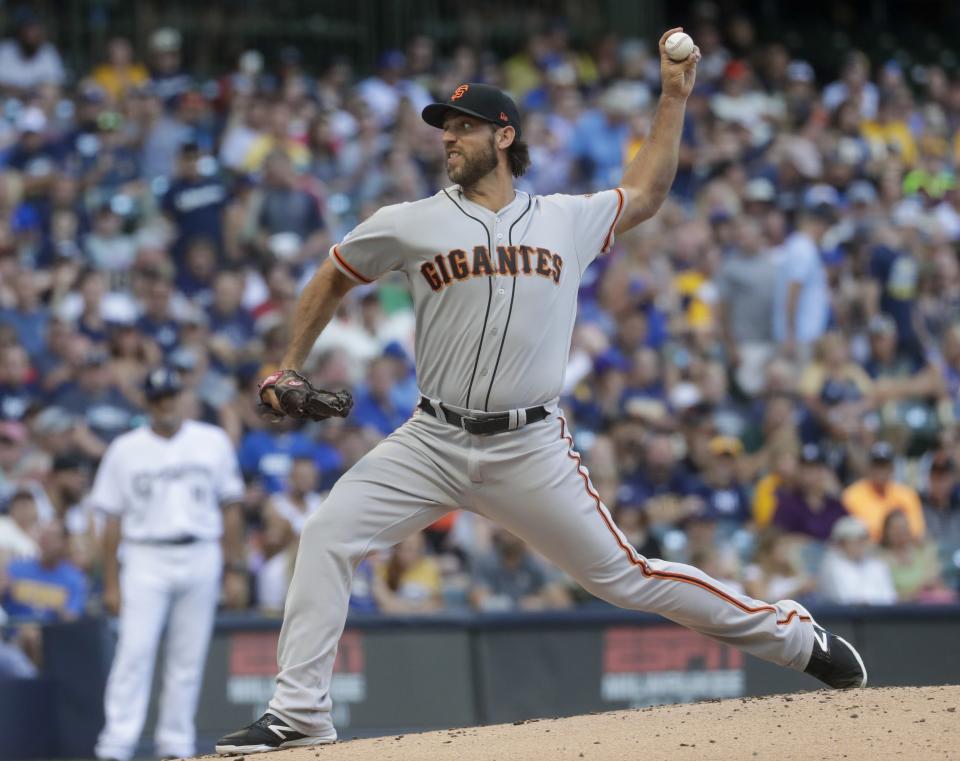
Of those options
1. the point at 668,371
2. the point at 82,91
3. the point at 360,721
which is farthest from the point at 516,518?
the point at 82,91

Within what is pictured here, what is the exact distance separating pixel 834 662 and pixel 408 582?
4.48 meters

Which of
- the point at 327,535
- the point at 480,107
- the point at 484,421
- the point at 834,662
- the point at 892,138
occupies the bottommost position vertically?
the point at 834,662

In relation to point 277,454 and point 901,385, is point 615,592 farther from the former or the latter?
point 901,385

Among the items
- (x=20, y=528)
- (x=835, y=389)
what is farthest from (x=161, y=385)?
(x=835, y=389)

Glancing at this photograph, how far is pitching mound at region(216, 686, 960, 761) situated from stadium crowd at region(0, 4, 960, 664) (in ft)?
14.1

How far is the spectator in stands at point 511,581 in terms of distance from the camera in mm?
9742

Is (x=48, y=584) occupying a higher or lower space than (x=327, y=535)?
lower

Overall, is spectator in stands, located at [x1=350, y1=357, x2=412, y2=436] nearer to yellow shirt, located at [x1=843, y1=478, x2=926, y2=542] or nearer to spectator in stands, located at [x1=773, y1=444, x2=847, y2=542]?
spectator in stands, located at [x1=773, y1=444, x2=847, y2=542]

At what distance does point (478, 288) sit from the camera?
4.98 meters

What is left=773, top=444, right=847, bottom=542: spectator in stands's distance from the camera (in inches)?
405

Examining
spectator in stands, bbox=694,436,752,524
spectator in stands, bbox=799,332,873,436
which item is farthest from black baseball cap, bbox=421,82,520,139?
spectator in stands, bbox=799,332,873,436

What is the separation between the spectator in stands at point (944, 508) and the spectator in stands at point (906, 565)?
0.30 m

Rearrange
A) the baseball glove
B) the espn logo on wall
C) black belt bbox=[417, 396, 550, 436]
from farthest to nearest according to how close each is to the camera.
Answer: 1. the espn logo on wall
2. black belt bbox=[417, 396, 550, 436]
3. the baseball glove

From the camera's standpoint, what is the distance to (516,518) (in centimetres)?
503
